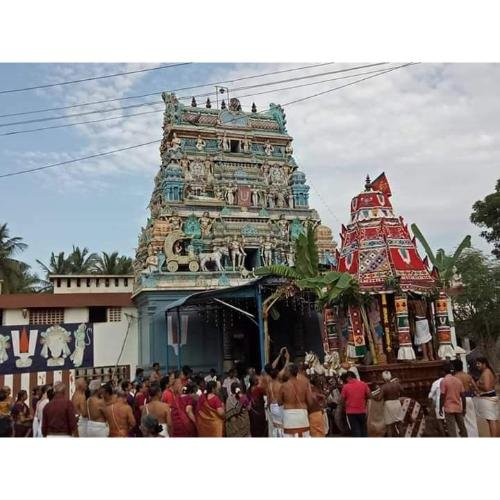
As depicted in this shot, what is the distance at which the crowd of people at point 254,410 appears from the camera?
7.00 meters

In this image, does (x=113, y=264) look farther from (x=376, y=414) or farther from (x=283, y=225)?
(x=376, y=414)

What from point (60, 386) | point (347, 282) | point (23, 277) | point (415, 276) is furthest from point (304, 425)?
point (23, 277)

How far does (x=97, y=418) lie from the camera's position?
725 centimetres

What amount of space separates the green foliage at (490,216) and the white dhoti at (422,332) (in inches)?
601

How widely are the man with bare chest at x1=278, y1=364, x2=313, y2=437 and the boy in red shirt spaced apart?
2.77 feet

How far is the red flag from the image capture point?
12.1 metres

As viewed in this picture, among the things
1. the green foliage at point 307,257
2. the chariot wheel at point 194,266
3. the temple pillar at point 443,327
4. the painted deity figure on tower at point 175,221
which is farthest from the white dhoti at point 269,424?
the painted deity figure on tower at point 175,221

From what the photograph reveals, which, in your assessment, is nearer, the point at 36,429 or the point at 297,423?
the point at 297,423

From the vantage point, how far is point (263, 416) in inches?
323

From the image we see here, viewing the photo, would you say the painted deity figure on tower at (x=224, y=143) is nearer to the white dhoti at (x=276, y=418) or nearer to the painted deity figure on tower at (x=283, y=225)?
the painted deity figure on tower at (x=283, y=225)

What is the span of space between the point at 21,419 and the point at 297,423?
424cm

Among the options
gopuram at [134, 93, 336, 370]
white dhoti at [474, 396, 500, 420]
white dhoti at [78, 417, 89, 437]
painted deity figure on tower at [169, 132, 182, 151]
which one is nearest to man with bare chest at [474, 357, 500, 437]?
white dhoti at [474, 396, 500, 420]

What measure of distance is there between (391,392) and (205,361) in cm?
1174

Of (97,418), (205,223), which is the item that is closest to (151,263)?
(205,223)
